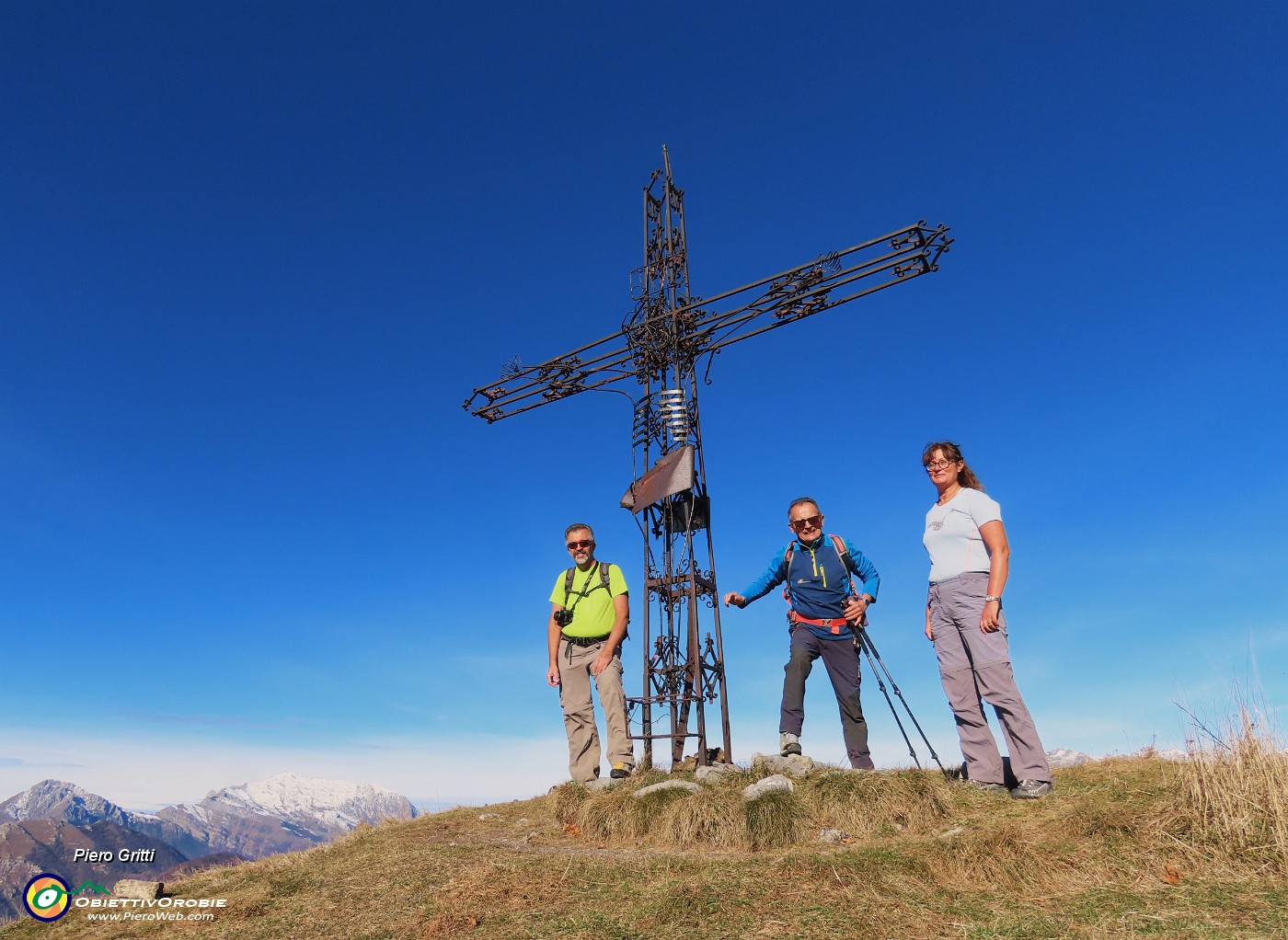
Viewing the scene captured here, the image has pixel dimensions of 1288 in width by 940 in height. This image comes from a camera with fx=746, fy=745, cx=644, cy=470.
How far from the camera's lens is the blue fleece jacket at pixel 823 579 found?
7.64 meters

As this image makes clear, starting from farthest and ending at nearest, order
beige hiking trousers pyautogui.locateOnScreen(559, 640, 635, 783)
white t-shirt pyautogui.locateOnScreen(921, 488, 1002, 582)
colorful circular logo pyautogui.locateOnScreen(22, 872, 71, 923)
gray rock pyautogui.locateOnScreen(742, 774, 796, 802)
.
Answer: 1. beige hiking trousers pyautogui.locateOnScreen(559, 640, 635, 783)
2. white t-shirt pyautogui.locateOnScreen(921, 488, 1002, 582)
3. gray rock pyautogui.locateOnScreen(742, 774, 796, 802)
4. colorful circular logo pyautogui.locateOnScreen(22, 872, 71, 923)

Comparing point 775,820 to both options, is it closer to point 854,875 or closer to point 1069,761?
point 854,875

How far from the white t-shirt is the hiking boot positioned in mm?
1633

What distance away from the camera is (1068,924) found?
3361mm

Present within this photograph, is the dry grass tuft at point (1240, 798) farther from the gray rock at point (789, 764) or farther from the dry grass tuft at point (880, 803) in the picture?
the gray rock at point (789, 764)

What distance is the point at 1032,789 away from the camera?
5.66 m

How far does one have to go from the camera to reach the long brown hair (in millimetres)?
6527

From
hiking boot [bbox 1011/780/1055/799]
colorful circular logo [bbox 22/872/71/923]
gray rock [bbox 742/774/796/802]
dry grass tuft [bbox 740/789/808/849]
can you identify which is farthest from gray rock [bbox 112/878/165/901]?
hiking boot [bbox 1011/780/1055/799]

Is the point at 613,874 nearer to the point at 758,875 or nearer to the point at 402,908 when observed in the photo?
the point at 758,875

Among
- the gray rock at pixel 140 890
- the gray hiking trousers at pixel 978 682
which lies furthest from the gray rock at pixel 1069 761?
the gray rock at pixel 140 890

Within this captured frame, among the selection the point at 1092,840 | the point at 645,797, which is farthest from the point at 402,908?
the point at 1092,840

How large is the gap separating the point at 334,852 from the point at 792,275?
8.25m

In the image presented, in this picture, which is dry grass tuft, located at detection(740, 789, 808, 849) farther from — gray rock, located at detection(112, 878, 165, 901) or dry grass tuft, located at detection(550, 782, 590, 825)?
gray rock, located at detection(112, 878, 165, 901)

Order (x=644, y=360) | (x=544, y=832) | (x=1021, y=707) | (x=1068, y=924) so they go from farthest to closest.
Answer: (x=644, y=360)
(x=544, y=832)
(x=1021, y=707)
(x=1068, y=924)
